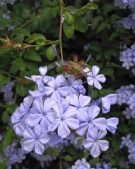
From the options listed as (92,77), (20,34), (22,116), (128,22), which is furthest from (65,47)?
(22,116)

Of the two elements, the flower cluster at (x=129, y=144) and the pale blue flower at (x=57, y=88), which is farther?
the flower cluster at (x=129, y=144)

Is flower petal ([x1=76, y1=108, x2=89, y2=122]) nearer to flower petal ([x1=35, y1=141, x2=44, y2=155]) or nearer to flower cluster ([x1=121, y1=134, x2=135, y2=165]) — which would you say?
flower petal ([x1=35, y1=141, x2=44, y2=155])

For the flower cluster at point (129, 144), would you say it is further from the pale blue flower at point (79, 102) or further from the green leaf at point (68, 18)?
the pale blue flower at point (79, 102)

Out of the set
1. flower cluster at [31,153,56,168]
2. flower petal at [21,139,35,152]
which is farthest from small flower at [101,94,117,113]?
flower cluster at [31,153,56,168]

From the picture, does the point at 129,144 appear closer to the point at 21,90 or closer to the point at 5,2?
the point at 21,90

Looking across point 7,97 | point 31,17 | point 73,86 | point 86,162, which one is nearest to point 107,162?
point 86,162

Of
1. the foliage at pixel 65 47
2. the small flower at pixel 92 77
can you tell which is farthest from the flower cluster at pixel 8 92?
the small flower at pixel 92 77

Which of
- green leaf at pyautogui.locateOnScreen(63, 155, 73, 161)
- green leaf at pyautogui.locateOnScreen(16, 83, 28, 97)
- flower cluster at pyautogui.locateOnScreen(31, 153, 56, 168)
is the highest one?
green leaf at pyautogui.locateOnScreen(16, 83, 28, 97)
